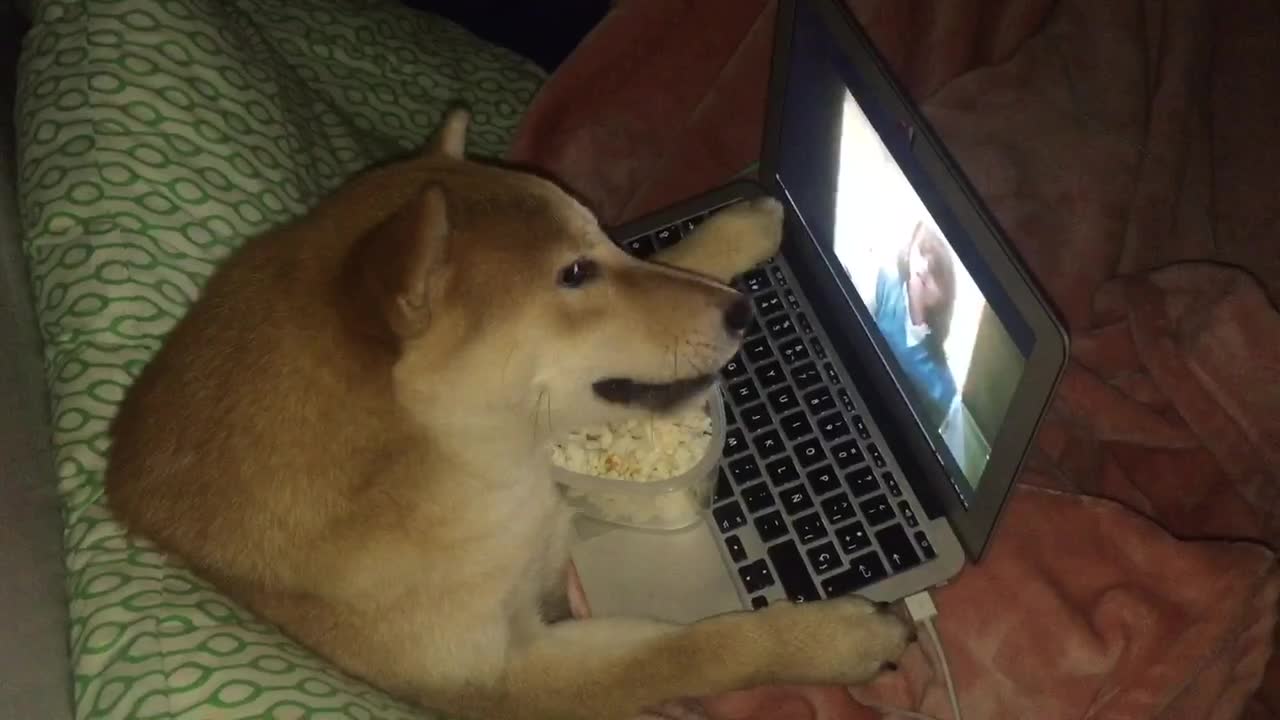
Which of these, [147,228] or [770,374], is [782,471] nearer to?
[770,374]

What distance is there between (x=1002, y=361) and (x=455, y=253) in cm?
52

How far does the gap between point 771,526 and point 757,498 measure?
42mm

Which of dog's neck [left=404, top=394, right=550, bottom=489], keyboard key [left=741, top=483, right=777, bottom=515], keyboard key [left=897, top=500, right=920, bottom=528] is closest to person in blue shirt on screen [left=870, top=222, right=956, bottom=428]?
keyboard key [left=897, top=500, right=920, bottom=528]

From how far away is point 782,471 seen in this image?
1297 millimetres

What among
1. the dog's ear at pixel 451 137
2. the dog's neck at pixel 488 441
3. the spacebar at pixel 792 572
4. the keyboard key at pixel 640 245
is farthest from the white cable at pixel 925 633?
the dog's ear at pixel 451 137

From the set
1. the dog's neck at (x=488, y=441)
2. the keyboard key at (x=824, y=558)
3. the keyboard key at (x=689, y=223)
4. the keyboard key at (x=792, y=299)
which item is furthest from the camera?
the keyboard key at (x=689, y=223)

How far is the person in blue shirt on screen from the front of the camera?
1.09m

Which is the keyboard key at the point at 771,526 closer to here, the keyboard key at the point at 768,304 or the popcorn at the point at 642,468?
the popcorn at the point at 642,468

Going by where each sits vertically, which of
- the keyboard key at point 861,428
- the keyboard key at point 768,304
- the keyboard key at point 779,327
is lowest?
the keyboard key at point 861,428

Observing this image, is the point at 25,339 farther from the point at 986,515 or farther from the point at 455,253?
the point at 986,515

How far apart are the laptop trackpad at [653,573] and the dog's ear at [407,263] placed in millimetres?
470

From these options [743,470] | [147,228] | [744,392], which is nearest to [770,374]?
[744,392]

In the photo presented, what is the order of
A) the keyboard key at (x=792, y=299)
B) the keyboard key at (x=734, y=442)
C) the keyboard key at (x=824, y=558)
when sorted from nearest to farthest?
the keyboard key at (x=824, y=558) → the keyboard key at (x=734, y=442) → the keyboard key at (x=792, y=299)

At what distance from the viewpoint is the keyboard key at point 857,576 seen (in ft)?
3.99
